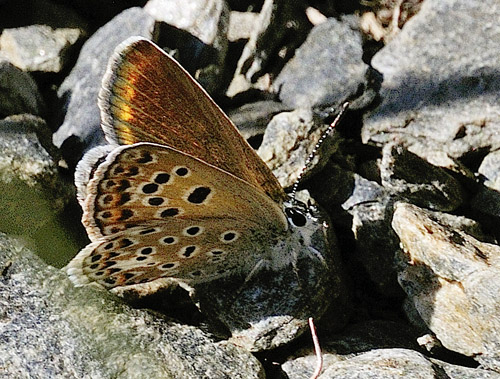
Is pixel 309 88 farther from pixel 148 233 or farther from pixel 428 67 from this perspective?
pixel 148 233

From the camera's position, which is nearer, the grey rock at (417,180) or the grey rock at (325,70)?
the grey rock at (417,180)

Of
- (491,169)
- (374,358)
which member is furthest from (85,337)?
(491,169)

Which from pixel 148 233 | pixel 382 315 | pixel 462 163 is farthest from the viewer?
pixel 462 163

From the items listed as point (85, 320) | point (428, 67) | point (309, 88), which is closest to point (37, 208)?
point (85, 320)

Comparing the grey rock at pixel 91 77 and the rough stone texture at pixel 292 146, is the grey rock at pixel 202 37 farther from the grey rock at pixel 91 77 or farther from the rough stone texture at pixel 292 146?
the rough stone texture at pixel 292 146

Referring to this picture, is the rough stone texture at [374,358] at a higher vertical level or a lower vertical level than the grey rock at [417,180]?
lower

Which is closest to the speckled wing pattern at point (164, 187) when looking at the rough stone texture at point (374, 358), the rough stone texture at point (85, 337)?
the rough stone texture at point (85, 337)

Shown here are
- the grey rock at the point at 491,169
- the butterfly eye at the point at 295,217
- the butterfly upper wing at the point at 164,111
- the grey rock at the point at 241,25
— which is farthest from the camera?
the grey rock at the point at 241,25
